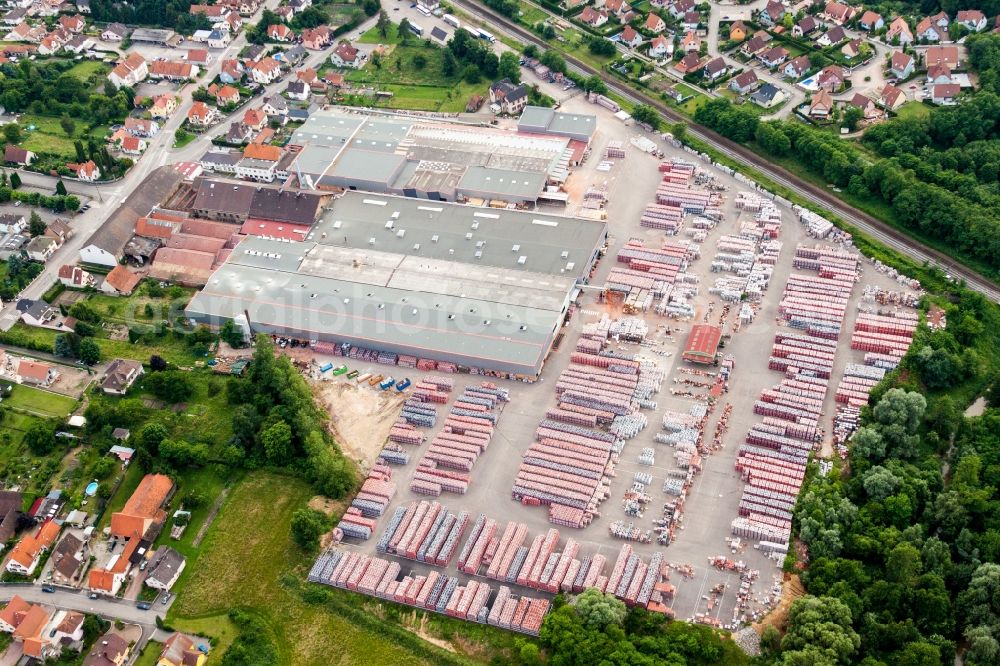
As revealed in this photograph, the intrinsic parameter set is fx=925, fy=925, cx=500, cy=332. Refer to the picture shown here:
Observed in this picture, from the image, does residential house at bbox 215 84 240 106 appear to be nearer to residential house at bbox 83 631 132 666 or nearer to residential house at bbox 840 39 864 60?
residential house at bbox 83 631 132 666

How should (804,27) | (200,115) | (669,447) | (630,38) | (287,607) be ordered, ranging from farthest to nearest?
1. (630,38)
2. (804,27)
3. (200,115)
4. (669,447)
5. (287,607)

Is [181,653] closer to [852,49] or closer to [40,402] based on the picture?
[40,402]

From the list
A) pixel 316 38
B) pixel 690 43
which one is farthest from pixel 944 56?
pixel 316 38

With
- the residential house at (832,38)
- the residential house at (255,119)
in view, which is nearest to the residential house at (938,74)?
the residential house at (832,38)

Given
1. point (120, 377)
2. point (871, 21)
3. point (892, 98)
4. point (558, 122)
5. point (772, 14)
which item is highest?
point (871, 21)

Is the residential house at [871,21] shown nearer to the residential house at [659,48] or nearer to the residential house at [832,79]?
the residential house at [832,79]

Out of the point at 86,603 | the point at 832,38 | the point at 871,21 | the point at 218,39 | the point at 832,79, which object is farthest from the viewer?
the point at 218,39
